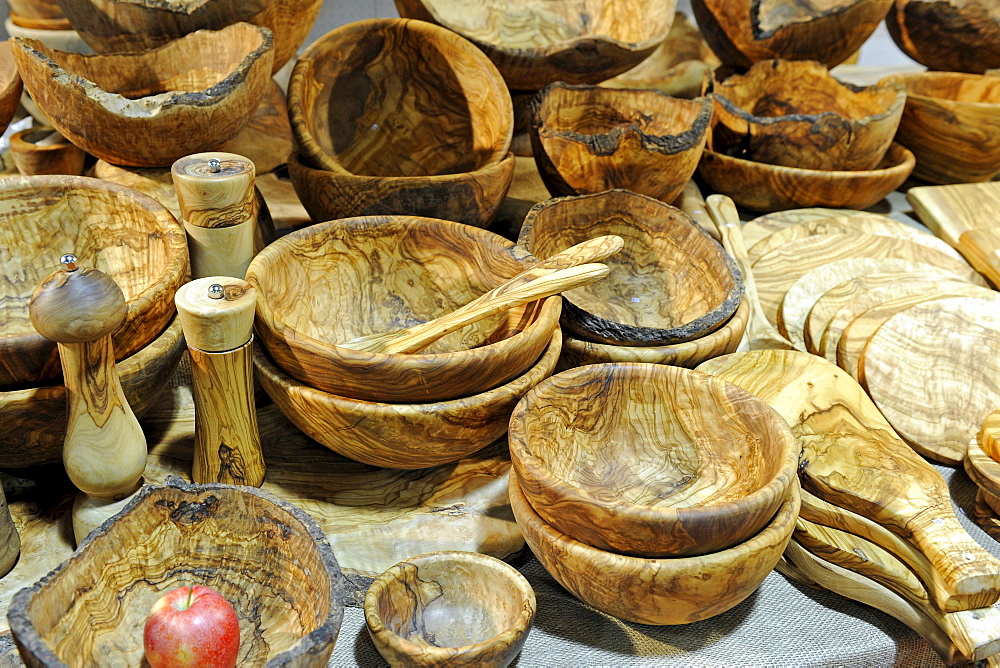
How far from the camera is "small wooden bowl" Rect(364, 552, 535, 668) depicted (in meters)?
0.89

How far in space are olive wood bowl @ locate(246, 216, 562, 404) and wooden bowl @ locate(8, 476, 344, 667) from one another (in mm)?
165

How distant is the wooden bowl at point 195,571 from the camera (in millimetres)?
789

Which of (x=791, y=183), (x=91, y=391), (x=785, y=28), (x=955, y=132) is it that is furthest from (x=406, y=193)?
(x=955, y=132)

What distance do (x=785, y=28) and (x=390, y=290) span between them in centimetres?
116

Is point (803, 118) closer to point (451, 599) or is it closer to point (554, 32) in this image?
point (554, 32)

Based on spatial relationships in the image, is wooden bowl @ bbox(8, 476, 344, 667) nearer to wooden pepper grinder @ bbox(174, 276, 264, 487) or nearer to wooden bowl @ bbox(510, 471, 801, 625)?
wooden pepper grinder @ bbox(174, 276, 264, 487)

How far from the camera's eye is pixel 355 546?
39.5 inches

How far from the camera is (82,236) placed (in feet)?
3.77

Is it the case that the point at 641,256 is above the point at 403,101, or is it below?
below

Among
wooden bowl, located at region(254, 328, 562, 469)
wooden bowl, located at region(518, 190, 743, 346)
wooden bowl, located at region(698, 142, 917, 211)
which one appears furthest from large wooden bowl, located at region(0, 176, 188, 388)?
wooden bowl, located at region(698, 142, 917, 211)

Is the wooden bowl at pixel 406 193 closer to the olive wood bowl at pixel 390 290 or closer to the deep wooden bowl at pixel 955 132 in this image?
the olive wood bowl at pixel 390 290

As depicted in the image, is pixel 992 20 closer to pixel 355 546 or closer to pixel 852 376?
pixel 852 376

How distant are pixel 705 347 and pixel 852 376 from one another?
0.88 ft

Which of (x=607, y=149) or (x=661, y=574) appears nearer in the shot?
(x=661, y=574)
